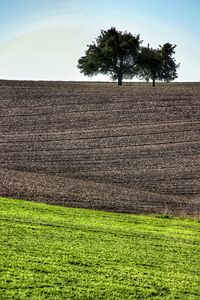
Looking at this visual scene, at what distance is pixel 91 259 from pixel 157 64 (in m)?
62.2

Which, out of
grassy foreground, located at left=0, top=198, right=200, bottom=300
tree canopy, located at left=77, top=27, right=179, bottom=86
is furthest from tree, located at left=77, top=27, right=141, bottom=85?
grassy foreground, located at left=0, top=198, right=200, bottom=300

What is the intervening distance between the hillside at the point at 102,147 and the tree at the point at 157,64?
17904 mm

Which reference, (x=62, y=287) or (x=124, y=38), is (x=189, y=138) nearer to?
(x=62, y=287)

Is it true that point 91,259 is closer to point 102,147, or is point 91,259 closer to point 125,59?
point 102,147

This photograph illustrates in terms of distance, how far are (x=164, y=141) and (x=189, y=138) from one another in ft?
6.13

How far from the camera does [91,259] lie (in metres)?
11.8

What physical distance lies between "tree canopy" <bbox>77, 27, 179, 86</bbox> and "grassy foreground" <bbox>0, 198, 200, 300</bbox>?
56.3m

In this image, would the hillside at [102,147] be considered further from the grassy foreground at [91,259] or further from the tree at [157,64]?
the tree at [157,64]

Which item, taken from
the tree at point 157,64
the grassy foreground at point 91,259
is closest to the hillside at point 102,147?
the grassy foreground at point 91,259

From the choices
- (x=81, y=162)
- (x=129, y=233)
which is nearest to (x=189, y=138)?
(x=81, y=162)

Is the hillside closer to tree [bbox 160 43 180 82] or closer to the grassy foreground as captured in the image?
the grassy foreground

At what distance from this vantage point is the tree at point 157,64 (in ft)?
236

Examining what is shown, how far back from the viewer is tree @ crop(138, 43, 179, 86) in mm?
72000

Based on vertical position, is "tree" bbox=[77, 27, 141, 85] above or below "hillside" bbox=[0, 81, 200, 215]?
above
